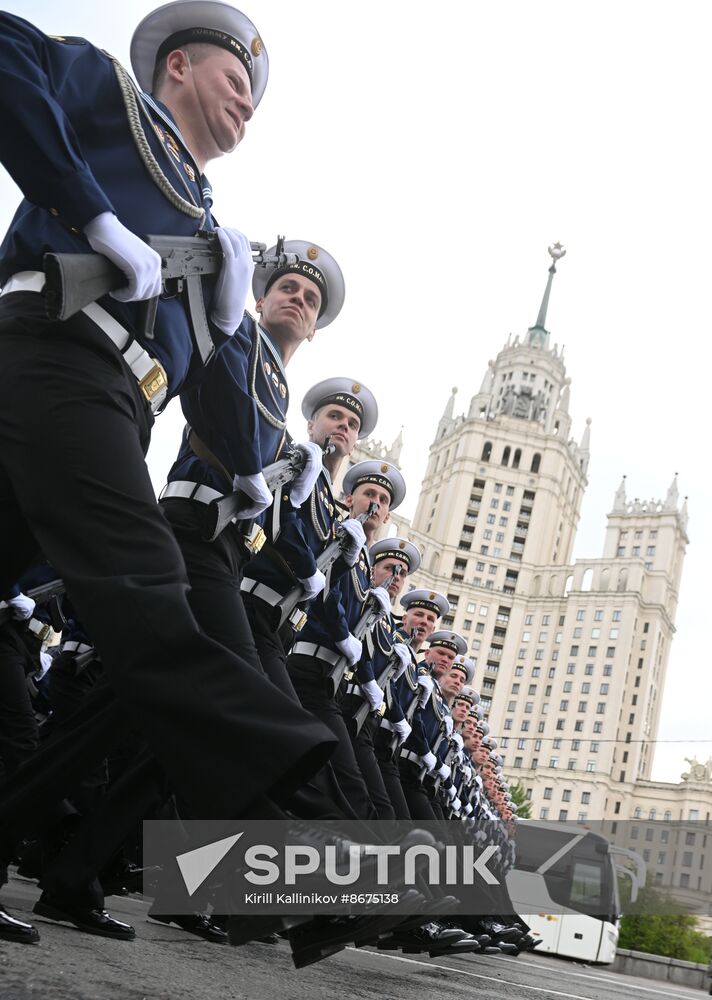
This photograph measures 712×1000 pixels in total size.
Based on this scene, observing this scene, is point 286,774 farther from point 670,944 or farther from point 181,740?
point 670,944

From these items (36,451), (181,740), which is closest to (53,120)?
(36,451)

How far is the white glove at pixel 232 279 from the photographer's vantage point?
310 centimetres

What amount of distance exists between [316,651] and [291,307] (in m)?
1.92

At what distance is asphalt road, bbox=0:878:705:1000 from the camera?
258cm

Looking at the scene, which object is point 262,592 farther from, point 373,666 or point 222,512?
point 373,666

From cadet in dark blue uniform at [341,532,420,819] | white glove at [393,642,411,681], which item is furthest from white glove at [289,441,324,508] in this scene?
white glove at [393,642,411,681]

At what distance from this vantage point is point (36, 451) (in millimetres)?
2512

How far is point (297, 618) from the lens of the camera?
5191 millimetres

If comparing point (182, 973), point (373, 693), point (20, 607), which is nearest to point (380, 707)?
Result: point (373, 693)

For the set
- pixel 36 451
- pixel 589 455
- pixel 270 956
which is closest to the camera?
pixel 36 451

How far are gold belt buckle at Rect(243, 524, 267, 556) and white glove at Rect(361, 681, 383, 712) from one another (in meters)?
2.51

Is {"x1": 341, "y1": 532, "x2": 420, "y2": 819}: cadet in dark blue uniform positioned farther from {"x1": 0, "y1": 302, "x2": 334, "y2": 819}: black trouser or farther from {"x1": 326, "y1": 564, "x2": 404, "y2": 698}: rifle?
{"x1": 0, "y1": 302, "x2": 334, "y2": 819}: black trouser

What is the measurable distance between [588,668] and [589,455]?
3222 cm

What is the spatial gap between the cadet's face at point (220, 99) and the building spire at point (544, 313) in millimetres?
121148
